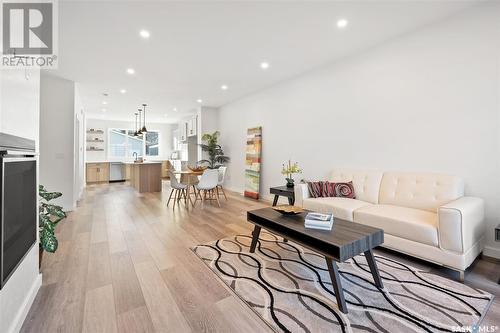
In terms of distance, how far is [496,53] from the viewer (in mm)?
2328

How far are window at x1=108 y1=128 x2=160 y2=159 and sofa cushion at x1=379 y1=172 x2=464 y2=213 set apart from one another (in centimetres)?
980

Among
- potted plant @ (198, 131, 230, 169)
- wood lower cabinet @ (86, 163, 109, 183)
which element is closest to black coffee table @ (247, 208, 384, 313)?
potted plant @ (198, 131, 230, 169)

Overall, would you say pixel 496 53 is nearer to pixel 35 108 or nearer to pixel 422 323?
pixel 422 323

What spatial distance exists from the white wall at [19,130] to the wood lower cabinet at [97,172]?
25.8 ft

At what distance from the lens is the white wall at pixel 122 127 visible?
354 inches

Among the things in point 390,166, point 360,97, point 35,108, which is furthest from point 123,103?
point 390,166

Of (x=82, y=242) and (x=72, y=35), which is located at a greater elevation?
(x=72, y=35)

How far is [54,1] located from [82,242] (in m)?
2.70

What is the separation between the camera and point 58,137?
4.34 meters

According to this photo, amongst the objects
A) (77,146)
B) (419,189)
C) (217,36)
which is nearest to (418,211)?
(419,189)

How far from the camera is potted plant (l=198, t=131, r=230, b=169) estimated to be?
264 inches

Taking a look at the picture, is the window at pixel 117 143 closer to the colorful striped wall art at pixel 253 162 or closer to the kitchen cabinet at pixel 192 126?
the kitchen cabinet at pixel 192 126

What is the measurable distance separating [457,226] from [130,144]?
10724 mm

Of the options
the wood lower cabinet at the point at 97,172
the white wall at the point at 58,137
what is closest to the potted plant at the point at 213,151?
the white wall at the point at 58,137
